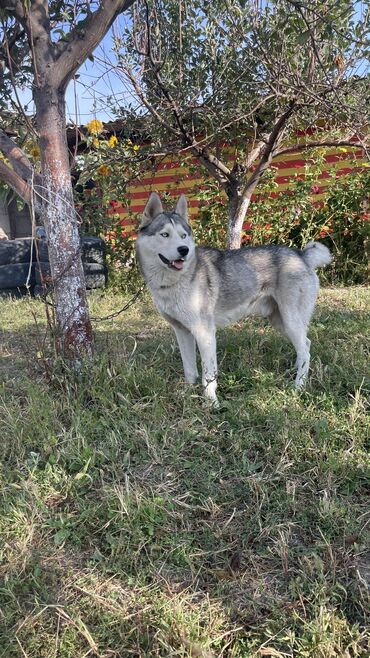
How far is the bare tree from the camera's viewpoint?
3.53 metres

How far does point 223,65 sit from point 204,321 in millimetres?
3512

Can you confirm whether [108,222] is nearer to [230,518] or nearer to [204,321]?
[204,321]

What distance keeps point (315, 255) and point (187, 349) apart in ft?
5.05

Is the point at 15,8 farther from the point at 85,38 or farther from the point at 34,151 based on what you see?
the point at 34,151

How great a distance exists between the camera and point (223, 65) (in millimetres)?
5465

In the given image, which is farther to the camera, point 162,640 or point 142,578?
point 142,578

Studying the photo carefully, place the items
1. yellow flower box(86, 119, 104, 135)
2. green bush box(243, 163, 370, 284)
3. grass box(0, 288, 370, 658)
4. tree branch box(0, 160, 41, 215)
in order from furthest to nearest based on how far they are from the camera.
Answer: green bush box(243, 163, 370, 284)
yellow flower box(86, 119, 104, 135)
tree branch box(0, 160, 41, 215)
grass box(0, 288, 370, 658)

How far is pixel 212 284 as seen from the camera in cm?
386

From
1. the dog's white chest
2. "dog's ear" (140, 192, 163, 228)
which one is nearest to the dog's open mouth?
the dog's white chest

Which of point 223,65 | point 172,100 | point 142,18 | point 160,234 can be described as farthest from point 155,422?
point 142,18

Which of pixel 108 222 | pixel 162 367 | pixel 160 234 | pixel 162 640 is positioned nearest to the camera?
pixel 162 640

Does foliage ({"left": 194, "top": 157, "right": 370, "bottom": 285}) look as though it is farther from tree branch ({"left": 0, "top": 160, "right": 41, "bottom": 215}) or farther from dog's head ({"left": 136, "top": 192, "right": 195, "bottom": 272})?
tree branch ({"left": 0, "top": 160, "right": 41, "bottom": 215})

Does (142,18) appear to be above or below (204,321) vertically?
above

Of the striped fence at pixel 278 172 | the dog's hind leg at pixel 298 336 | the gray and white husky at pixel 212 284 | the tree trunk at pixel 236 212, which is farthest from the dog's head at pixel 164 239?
the striped fence at pixel 278 172
